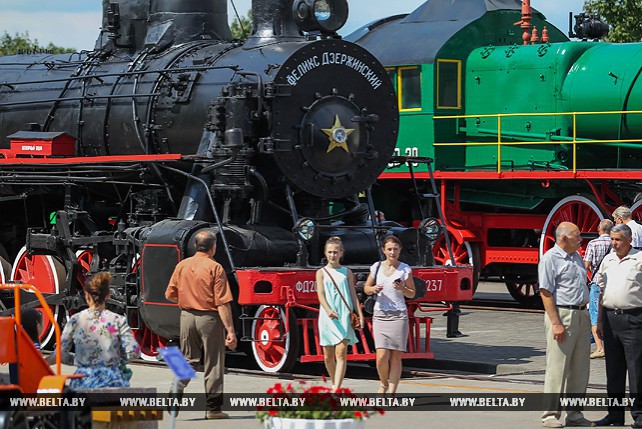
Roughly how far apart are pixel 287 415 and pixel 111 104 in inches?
326

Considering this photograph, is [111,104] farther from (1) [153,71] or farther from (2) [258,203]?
(2) [258,203]

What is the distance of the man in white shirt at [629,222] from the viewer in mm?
14000

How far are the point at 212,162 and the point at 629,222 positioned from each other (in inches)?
171

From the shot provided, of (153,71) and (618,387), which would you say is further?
(153,71)

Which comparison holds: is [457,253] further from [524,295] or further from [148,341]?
[148,341]

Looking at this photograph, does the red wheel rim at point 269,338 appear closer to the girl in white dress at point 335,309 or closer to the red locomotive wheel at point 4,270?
the girl in white dress at point 335,309

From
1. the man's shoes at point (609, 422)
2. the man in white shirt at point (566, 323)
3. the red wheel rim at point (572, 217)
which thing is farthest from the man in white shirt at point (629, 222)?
the red wheel rim at point (572, 217)

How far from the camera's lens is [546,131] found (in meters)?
20.2

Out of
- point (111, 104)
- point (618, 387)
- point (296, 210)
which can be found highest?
point (111, 104)

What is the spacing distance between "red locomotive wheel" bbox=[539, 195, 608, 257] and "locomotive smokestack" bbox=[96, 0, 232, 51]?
5.57 meters

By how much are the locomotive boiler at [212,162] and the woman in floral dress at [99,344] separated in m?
4.22

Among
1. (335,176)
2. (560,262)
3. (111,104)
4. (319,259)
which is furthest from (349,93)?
(560,262)

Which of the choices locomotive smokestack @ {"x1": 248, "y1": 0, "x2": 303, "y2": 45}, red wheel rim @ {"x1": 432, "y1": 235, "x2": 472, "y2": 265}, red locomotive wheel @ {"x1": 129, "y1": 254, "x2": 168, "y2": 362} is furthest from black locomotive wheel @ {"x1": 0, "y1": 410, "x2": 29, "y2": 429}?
red wheel rim @ {"x1": 432, "y1": 235, "x2": 472, "y2": 265}

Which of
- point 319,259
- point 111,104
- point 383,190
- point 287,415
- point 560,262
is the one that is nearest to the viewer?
point 287,415
